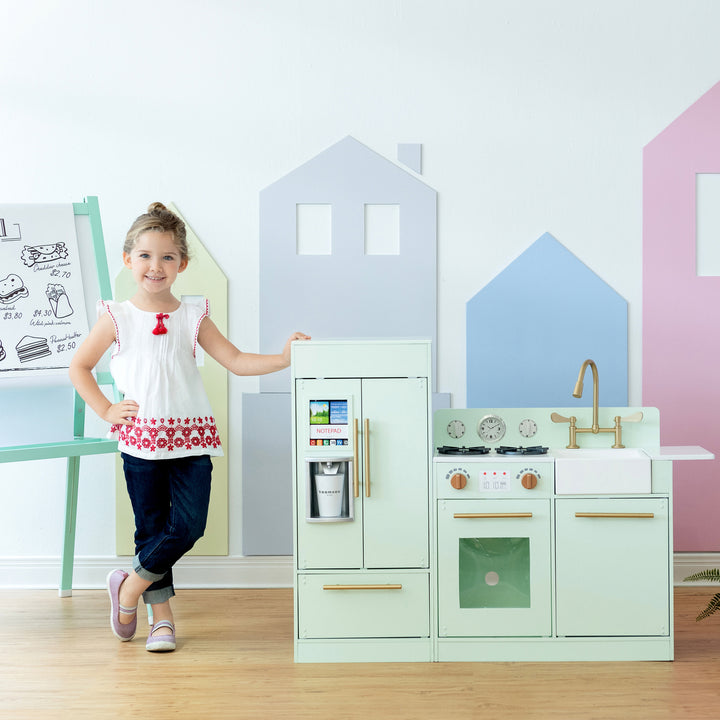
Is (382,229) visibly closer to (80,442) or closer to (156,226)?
(156,226)

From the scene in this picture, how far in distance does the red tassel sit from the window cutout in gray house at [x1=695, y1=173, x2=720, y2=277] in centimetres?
202

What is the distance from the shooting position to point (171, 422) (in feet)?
7.60

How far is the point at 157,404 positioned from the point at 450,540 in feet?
3.12

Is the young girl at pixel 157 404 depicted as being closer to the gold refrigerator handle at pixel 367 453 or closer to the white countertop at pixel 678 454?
the gold refrigerator handle at pixel 367 453

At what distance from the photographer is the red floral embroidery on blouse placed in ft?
7.55

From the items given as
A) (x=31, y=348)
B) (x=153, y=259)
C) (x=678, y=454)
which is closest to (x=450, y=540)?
(x=678, y=454)

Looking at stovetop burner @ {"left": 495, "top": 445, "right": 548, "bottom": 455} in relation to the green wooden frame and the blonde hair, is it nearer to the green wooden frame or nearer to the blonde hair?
the blonde hair

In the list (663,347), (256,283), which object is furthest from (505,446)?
(256,283)

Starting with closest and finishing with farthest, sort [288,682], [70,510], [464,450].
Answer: [288,682] → [464,450] → [70,510]

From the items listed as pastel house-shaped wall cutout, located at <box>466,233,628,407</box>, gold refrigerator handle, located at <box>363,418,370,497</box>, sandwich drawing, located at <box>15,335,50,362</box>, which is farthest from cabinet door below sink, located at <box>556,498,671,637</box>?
sandwich drawing, located at <box>15,335,50,362</box>

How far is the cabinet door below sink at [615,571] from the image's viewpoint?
7.42 feet

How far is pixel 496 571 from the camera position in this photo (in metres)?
2.32

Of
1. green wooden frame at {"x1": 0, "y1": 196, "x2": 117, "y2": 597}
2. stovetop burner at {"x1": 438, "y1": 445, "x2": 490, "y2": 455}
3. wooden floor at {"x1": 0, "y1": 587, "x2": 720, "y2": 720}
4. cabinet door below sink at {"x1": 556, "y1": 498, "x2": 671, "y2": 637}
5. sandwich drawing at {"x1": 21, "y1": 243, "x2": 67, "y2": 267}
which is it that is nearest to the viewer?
wooden floor at {"x1": 0, "y1": 587, "x2": 720, "y2": 720}

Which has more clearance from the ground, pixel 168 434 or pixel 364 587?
pixel 168 434
